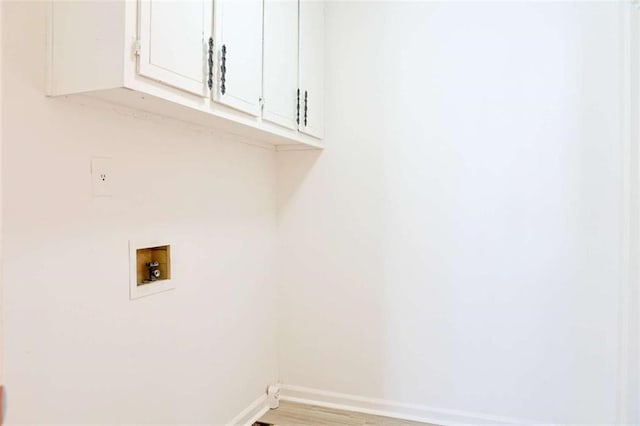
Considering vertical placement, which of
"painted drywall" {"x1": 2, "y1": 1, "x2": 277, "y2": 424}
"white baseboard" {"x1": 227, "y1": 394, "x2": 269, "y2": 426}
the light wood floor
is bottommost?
the light wood floor

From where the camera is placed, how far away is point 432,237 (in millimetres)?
2250

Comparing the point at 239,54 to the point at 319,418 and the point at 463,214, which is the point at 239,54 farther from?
the point at 319,418

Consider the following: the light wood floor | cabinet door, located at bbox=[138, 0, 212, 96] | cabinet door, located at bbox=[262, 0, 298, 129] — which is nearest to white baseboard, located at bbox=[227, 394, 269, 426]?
the light wood floor

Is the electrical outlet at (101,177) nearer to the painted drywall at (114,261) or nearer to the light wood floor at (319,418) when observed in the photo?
the painted drywall at (114,261)

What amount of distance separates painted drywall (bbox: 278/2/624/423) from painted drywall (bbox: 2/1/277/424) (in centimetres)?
49

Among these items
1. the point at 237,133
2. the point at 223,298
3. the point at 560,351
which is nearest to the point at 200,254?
the point at 223,298

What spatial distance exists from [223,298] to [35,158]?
1054 millimetres

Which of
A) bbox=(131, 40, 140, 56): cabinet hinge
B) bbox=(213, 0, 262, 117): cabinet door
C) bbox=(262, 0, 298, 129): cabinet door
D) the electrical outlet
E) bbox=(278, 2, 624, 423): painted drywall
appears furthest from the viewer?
bbox=(278, 2, 624, 423): painted drywall

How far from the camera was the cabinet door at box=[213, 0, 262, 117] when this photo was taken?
1517 mm

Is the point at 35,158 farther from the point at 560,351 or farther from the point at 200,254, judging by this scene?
the point at 560,351

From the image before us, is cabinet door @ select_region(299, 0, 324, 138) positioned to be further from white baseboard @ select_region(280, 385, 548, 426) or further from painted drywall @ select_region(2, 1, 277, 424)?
white baseboard @ select_region(280, 385, 548, 426)

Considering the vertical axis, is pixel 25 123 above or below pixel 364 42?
below

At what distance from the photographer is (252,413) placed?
2266 mm

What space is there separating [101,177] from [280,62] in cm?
95
